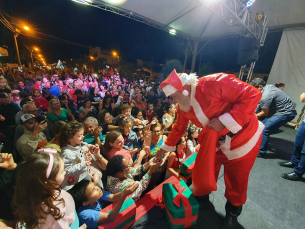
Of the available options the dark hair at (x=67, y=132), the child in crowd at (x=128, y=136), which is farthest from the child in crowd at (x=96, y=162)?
the child in crowd at (x=128, y=136)

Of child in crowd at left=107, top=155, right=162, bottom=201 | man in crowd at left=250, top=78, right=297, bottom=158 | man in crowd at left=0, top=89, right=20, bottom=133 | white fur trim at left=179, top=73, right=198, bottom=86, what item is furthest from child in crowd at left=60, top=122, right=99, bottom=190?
man in crowd at left=250, top=78, right=297, bottom=158

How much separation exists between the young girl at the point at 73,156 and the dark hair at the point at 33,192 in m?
0.62

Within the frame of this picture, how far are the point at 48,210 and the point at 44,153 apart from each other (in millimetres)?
357

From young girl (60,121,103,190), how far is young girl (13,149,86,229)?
1.89 ft

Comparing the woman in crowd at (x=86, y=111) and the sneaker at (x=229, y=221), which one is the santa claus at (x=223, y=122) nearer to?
the sneaker at (x=229, y=221)

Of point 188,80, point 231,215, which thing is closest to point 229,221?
point 231,215

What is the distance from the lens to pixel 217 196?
181 centimetres

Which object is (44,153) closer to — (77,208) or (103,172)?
(77,208)

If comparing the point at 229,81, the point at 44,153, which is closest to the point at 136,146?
the point at 44,153

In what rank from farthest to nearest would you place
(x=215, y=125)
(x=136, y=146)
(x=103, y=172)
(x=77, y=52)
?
1. (x=77, y=52)
2. (x=136, y=146)
3. (x=103, y=172)
4. (x=215, y=125)

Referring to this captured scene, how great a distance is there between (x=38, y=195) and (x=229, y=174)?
1538 millimetres

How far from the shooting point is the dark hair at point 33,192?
833mm

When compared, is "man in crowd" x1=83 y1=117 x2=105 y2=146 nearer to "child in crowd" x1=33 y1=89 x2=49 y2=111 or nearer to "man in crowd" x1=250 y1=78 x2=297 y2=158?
"child in crowd" x1=33 y1=89 x2=49 y2=111

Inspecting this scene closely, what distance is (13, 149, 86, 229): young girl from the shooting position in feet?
2.74
